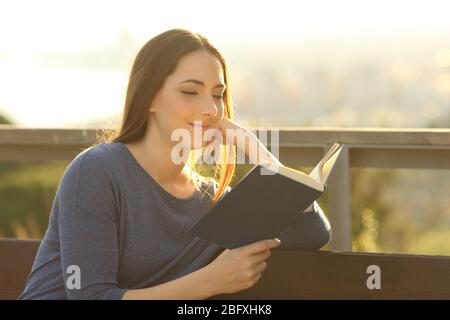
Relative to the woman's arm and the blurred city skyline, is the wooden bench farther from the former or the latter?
the blurred city skyline

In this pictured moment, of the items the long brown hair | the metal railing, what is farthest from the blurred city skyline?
the metal railing

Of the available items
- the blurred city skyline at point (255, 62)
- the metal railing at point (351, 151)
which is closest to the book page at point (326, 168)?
the blurred city skyline at point (255, 62)

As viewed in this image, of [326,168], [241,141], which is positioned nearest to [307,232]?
[241,141]

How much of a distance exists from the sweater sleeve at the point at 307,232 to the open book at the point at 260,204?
43cm

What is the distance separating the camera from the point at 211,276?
8.12ft

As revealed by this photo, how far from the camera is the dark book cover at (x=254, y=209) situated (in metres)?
2.29

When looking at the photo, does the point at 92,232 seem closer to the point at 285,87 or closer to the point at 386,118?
the point at 386,118

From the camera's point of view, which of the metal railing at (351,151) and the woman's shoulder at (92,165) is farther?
the metal railing at (351,151)

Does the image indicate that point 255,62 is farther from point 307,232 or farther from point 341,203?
point 307,232

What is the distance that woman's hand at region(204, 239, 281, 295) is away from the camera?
2.48 m

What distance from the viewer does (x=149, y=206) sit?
2.70 meters

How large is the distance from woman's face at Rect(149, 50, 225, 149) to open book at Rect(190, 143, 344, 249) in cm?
34

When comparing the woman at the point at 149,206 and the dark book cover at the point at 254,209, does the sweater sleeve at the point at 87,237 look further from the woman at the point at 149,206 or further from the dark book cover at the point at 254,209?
A: the dark book cover at the point at 254,209

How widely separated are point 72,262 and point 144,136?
18.4 inches
